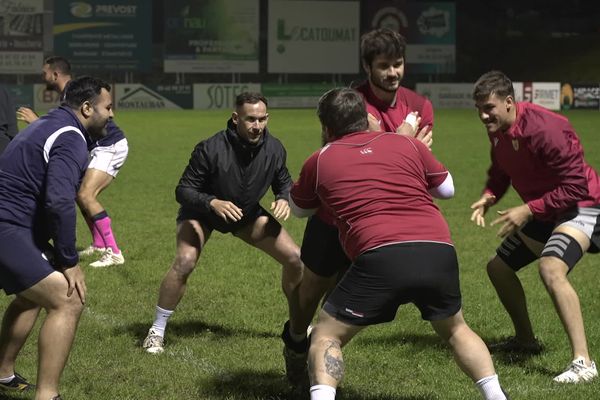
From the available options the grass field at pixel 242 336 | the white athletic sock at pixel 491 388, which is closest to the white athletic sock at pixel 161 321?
the grass field at pixel 242 336

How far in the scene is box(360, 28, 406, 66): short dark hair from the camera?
6.04m

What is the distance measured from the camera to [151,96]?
41188 mm

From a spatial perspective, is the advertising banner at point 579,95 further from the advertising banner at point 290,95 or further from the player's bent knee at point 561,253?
the player's bent knee at point 561,253

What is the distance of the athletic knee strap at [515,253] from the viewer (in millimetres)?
7062

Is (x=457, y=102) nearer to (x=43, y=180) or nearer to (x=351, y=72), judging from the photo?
(x=351, y=72)

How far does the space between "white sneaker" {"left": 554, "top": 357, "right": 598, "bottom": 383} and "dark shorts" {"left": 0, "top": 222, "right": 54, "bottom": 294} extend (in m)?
3.14

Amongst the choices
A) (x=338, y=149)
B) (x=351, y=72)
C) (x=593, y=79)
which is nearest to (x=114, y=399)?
(x=338, y=149)

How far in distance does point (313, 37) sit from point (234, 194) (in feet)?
140

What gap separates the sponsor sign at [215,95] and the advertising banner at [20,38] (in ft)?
23.2

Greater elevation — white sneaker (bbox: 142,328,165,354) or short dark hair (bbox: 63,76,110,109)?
short dark hair (bbox: 63,76,110,109)

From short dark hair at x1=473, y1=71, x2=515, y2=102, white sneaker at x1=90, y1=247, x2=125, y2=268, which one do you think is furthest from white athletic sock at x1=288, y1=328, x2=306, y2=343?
white sneaker at x1=90, y1=247, x2=125, y2=268

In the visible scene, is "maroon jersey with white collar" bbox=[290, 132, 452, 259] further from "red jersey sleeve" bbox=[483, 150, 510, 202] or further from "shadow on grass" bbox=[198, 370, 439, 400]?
"red jersey sleeve" bbox=[483, 150, 510, 202]

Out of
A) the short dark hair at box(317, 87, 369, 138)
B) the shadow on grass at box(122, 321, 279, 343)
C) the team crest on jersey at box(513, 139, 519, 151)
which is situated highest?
the short dark hair at box(317, 87, 369, 138)

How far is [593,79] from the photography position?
52.4m
